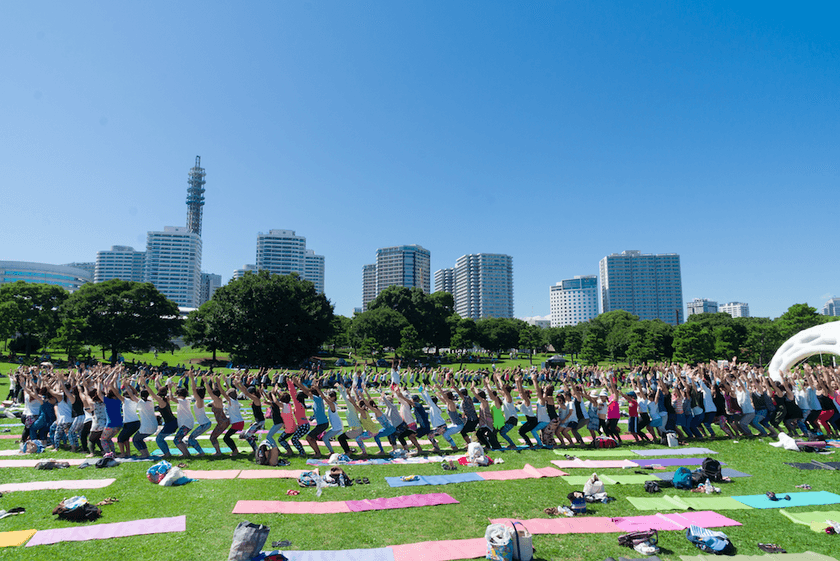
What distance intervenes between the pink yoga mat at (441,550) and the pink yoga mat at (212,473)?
4773 millimetres

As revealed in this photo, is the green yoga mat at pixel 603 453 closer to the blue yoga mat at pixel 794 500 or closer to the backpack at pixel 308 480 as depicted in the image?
the blue yoga mat at pixel 794 500

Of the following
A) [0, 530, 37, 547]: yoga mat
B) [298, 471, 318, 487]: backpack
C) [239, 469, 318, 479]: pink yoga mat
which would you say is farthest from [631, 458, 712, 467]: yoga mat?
[0, 530, 37, 547]: yoga mat

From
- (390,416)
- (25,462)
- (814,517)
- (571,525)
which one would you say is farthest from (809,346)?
(25,462)

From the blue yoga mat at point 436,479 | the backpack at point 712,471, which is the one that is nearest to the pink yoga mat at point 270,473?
the blue yoga mat at point 436,479

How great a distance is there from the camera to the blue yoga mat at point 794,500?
766 centimetres

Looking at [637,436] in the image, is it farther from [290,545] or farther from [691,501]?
[290,545]

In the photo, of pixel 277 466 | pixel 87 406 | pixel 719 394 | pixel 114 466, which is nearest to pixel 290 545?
pixel 277 466

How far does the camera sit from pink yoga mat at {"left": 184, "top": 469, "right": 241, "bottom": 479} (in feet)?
29.8

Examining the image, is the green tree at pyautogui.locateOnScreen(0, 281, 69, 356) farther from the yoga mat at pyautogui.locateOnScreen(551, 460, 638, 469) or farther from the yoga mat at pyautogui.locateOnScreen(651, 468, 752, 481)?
the yoga mat at pyautogui.locateOnScreen(651, 468, 752, 481)

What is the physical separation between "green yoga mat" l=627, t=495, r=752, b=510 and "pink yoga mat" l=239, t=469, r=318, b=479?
5.99 metres

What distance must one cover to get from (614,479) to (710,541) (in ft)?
10.7

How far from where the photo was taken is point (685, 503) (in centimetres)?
770

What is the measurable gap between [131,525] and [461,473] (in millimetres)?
6049

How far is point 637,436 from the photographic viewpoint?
1328cm
